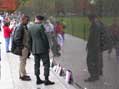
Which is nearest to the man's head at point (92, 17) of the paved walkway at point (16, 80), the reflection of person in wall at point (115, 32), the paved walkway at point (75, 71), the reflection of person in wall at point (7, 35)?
the paved walkway at point (75, 71)

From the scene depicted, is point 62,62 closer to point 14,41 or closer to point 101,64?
point 14,41

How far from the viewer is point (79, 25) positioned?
11.0 meters

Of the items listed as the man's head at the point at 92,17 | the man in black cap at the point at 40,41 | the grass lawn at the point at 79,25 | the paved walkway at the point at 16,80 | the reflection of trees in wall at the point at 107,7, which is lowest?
the paved walkway at the point at 16,80

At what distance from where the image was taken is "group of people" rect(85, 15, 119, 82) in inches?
320

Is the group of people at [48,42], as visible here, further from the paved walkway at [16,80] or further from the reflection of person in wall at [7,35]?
the reflection of person in wall at [7,35]

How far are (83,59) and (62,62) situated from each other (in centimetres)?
382

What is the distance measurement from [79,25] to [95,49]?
5.55 feet

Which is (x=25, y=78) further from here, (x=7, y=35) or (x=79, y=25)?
(x=7, y=35)

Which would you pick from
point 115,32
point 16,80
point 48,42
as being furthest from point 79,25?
point 16,80

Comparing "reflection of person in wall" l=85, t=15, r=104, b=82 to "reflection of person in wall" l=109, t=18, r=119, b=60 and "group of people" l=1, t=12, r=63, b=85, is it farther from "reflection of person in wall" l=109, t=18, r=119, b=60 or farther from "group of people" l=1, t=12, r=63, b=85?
"group of people" l=1, t=12, r=63, b=85

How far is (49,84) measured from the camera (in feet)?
40.6

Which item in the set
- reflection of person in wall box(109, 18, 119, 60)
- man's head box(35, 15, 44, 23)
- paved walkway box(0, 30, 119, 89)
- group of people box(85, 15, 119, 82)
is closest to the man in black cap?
man's head box(35, 15, 44, 23)

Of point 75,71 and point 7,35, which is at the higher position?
point 75,71

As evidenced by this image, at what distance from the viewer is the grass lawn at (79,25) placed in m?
9.40
